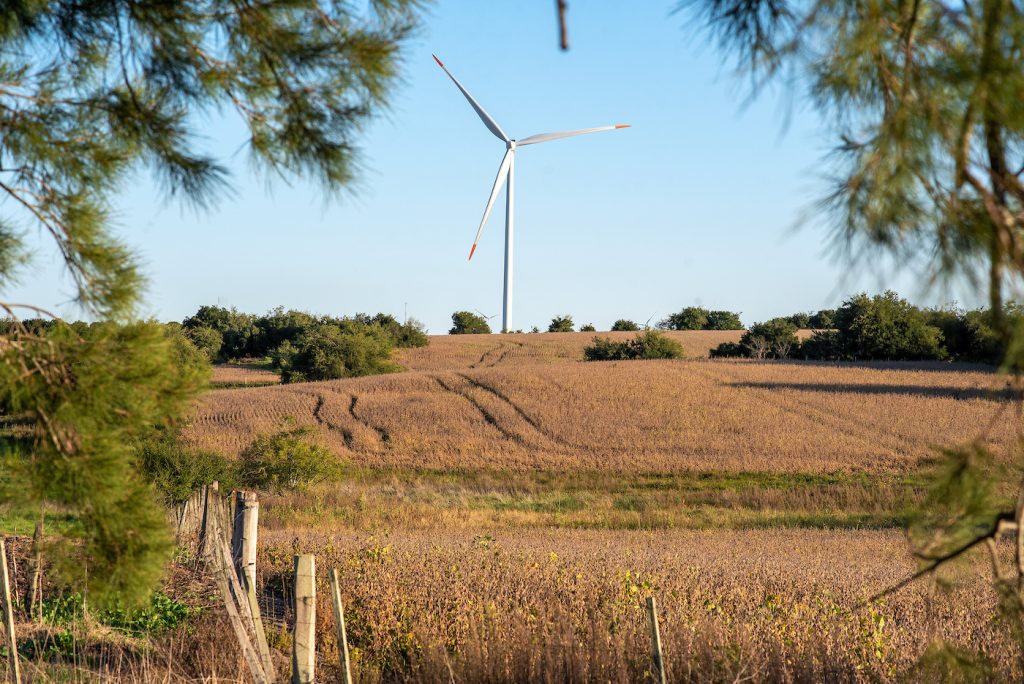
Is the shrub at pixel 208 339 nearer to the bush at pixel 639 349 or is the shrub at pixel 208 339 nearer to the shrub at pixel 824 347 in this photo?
the bush at pixel 639 349

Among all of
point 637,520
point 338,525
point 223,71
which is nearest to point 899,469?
point 637,520

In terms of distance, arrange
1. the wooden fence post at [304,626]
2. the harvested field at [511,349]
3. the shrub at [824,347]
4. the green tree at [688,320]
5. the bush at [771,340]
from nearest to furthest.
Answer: the wooden fence post at [304,626]
the shrub at [824,347]
the bush at [771,340]
the harvested field at [511,349]
the green tree at [688,320]

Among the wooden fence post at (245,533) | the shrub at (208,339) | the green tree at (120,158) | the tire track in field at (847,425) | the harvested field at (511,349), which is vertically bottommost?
the tire track in field at (847,425)

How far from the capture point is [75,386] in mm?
3902

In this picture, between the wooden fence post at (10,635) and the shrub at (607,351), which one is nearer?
the wooden fence post at (10,635)

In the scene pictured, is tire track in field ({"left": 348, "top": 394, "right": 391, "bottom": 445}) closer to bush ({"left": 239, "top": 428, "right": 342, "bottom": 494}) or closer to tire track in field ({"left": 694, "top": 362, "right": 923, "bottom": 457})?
bush ({"left": 239, "top": 428, "right": 342, "bottom": 494})

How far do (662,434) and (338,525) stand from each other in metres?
23.6

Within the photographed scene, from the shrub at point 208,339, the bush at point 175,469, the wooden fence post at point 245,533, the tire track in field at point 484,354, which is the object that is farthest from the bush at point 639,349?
the wooden fence post at point 245,533

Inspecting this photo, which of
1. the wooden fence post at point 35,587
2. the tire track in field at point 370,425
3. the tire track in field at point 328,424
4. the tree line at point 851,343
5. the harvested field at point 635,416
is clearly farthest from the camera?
the tree line at point 851,343

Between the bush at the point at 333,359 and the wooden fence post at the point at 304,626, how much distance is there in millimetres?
62520

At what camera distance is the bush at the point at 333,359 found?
68.4 m

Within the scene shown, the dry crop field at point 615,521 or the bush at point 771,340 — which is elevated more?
the bush at point 771,340

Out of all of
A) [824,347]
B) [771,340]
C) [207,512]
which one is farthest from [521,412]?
[207,512]

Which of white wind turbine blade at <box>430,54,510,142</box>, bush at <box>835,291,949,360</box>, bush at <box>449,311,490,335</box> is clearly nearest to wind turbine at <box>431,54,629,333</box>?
white wind turbine blade at <box>430,54,510,142</box>
